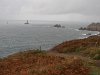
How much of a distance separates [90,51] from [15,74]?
13361 mm

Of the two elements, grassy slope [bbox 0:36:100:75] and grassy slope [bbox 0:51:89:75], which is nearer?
grassy slope [bbox 0:51:89:75]

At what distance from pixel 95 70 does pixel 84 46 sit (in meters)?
16.9

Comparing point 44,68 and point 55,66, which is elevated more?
point 55,66

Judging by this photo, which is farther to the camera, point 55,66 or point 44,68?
point 55,66

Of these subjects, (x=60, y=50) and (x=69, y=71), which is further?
(x=60, y=50)

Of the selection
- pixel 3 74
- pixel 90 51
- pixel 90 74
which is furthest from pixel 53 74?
pixel 90 51

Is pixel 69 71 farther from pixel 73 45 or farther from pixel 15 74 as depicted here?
pixel 73 45

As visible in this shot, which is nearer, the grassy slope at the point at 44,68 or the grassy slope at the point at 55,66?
the grassy slope at the point at 44,68

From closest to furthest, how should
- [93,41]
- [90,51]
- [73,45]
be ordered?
[90,51] < [73,45] < [93,41]

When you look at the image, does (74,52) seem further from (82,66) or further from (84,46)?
(82,66)

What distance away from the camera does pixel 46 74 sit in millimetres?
20875

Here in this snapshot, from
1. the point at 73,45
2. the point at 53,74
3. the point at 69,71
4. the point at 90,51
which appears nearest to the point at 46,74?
the point at 53,74

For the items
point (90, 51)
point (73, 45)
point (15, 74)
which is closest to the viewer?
point (15, 74)

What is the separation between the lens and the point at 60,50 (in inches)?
1505
